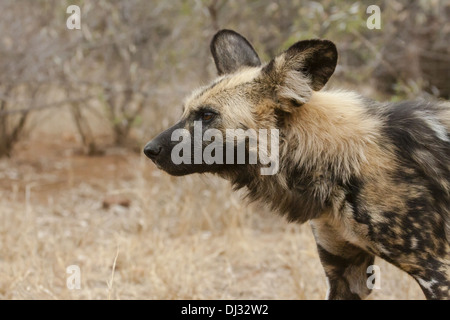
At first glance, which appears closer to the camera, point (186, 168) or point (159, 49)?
point (186, 168)

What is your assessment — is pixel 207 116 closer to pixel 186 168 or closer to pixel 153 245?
pixel 186 168

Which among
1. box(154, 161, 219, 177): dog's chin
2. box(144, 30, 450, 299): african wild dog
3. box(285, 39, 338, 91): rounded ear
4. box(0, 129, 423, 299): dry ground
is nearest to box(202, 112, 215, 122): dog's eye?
box(144, 30, 450, 299): african wild dog

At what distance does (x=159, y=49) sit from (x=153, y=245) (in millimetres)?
2851

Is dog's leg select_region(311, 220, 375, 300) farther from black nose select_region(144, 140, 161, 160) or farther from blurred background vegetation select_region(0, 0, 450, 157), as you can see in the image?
blurred background vegetation select_region(0, 0, 450, 157)

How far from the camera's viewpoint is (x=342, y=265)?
9.27 ft

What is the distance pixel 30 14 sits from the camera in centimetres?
604

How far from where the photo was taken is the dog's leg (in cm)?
273

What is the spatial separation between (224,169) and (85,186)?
3715 millimetres

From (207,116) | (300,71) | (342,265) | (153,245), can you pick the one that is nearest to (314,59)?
(300,71)

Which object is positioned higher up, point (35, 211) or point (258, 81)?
point (258, 81)

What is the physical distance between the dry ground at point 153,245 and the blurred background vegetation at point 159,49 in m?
0.71
